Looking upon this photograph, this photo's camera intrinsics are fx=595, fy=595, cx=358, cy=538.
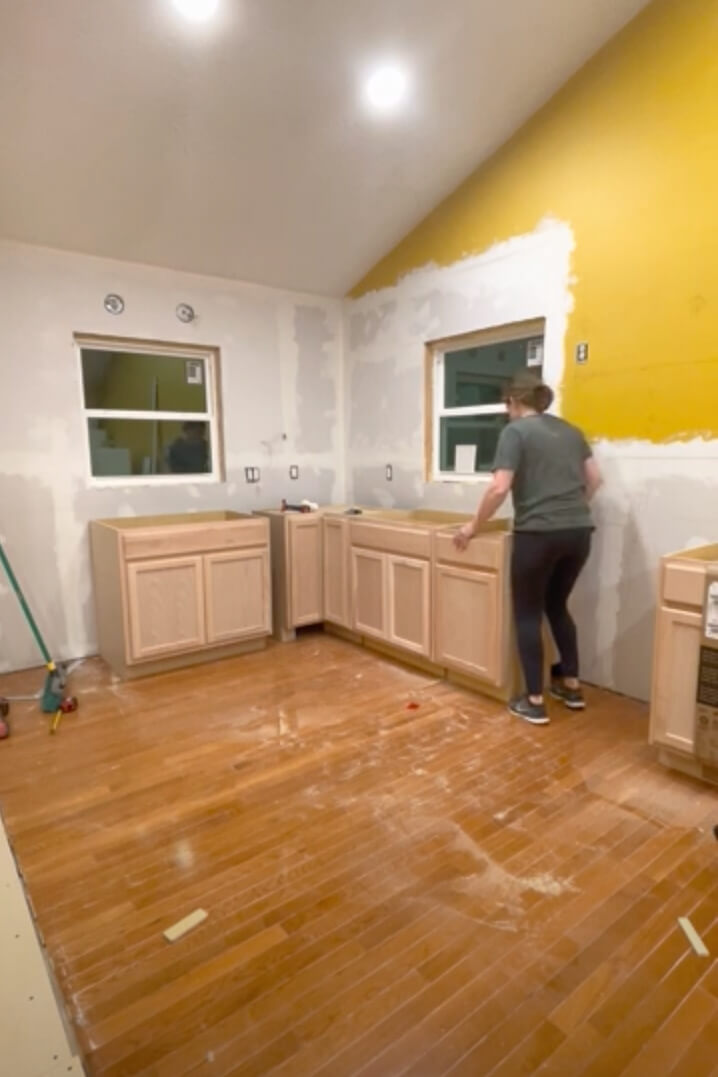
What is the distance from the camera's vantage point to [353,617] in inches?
154

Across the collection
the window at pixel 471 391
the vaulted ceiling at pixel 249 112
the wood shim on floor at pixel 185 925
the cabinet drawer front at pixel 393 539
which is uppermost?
the vaulted ceiling at pixel 249 112

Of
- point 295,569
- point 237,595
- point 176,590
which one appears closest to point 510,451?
point 295,569

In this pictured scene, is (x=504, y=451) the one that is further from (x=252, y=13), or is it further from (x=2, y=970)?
(x=2, y=970)

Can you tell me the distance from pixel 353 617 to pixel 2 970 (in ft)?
8.63

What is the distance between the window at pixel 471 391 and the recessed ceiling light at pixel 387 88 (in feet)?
4.12

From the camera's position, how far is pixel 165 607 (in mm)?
3459

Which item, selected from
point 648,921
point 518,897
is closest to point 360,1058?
point 518,897

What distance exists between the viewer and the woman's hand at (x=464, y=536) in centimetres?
294

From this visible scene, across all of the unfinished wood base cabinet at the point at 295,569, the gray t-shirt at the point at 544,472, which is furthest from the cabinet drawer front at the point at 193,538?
the gray t-shirt at the point at 544,472

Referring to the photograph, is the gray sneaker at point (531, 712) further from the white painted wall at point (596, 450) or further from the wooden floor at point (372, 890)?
the white painted wall at point (596, 450)

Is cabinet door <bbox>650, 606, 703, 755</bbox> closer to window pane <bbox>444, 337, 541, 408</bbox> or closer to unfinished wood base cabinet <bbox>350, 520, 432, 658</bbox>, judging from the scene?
unfinished wood base cabinet <bbox>350, 520, 432, 658</bbox>

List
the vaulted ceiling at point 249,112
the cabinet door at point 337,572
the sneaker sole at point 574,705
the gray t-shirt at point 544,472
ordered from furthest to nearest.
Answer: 1. the cabinet door at point 337,572
2. the sneaker sole at point 574,705
3. the gray t-shirt at point 544,472
4. the vaulted ceiling at point 249,112

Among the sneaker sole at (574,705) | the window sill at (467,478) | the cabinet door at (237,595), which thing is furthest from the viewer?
the window sill at (467,478)

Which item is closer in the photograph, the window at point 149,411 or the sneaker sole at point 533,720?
the sneaker sole at point 533,720
